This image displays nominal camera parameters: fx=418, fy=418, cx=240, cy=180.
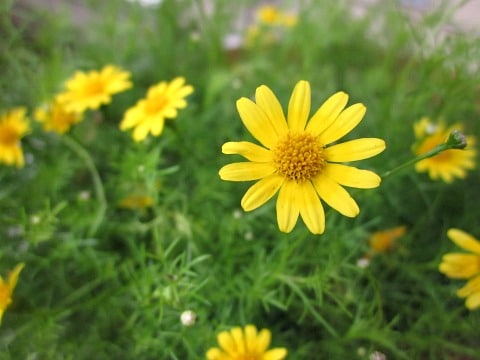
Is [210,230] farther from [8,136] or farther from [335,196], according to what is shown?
[8,136]

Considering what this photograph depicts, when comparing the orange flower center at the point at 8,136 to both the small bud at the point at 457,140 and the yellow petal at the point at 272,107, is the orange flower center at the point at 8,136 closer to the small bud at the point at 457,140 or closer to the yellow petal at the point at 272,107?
the yellow petal at the point at 272,107

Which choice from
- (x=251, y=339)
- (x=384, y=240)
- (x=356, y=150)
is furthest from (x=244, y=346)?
(x=384, y=240)

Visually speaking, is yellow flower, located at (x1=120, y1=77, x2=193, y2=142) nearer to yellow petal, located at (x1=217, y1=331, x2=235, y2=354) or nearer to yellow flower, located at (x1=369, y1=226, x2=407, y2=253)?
yellow petal, located at (x1=217, y1=331, x2=235, y2=354)

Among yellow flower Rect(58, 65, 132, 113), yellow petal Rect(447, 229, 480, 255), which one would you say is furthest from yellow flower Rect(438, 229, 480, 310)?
yellow flower Rect(58, 65, 132, 113)

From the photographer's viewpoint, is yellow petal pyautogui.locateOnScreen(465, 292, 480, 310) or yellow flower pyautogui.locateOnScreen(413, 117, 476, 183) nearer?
yellow petal pyautogui.locateOnScreen(465, 292, 480, 310)

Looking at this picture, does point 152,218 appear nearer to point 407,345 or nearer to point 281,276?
point 281,276

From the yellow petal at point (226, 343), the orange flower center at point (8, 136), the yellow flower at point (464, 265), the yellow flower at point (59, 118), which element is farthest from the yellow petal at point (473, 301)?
the orange flower center at point (8, 136)
